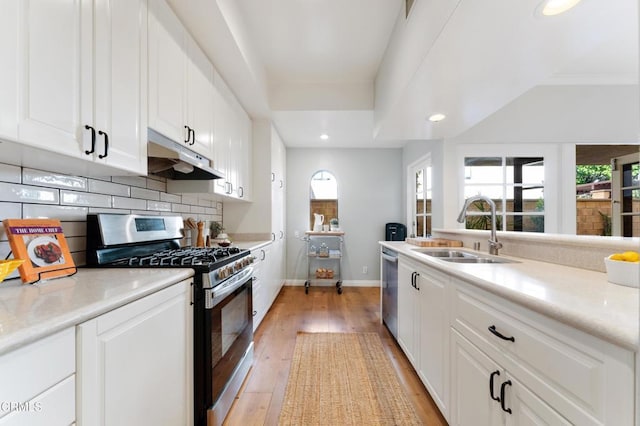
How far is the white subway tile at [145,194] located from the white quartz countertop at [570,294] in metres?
1.90

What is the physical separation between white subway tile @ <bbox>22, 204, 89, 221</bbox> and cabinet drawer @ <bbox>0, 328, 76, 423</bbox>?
2.59 ft

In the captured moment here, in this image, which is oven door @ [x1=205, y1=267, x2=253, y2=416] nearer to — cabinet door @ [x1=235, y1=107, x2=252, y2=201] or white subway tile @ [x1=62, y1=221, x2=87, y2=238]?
white subway tile @ [x1=62, y1=221, x2=87, y2=238]

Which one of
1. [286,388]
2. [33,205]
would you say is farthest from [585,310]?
[33,205]

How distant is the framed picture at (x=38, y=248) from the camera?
976mm

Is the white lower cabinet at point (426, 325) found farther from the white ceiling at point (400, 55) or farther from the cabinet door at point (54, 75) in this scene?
the cabinet door at point (54, 75)

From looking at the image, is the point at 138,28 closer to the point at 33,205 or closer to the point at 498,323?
the point at 33,205

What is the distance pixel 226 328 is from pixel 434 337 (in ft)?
3.95

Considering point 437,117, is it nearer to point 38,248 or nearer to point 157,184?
point 157,184

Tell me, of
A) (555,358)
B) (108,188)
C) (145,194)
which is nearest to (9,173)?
(108,188)

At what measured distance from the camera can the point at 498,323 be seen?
0.99 m

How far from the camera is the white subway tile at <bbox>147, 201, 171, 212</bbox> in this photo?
1.93m

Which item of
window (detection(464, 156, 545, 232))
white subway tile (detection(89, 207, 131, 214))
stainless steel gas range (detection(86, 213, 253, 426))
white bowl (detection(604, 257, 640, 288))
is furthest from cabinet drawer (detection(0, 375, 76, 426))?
window (detection(464, 156, 545, 232))

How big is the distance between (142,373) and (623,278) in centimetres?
173

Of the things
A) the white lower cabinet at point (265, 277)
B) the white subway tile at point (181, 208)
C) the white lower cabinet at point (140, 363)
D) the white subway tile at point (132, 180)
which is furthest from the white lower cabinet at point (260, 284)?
the white lower cabinet at point (140, 363)
